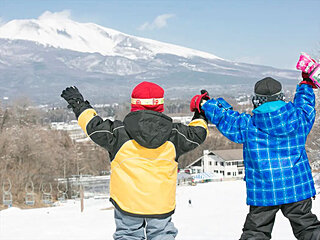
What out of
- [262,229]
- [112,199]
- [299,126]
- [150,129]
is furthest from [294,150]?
[112,199]

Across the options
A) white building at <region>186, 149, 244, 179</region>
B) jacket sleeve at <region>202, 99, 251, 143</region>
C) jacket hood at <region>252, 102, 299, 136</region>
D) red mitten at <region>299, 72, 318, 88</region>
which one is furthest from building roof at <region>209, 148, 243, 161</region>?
jacket hood at <region>252, 102, 299, 136</region>

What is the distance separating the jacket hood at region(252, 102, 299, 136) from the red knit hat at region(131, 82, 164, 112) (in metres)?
0.72

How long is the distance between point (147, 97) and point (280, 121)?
0.92 meters

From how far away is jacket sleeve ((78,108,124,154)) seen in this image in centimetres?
296

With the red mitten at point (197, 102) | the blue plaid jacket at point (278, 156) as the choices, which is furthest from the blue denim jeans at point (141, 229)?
the red mitten at point (197, 102)

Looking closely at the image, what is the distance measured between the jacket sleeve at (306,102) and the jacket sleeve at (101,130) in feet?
4.16

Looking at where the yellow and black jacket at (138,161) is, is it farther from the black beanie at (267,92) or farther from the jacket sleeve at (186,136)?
the black beanie at (267,92)

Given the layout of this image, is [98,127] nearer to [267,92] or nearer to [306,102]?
[267,92]

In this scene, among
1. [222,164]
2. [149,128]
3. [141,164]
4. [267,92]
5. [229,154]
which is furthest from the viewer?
[229,154]

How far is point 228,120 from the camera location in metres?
3.20

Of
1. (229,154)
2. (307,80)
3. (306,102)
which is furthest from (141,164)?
(229,154)

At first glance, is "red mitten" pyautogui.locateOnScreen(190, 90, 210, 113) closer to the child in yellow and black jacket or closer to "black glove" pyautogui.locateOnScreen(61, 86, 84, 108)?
the child in yellow and black jacket

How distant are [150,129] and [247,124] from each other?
0.72 m

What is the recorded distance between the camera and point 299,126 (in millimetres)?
3090
